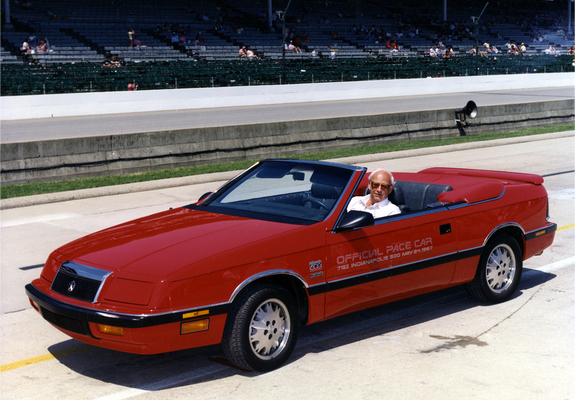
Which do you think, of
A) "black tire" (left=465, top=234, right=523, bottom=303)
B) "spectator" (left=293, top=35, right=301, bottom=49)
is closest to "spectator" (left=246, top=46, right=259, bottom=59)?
"spectator" (left=293, top=35, right=301, bottom=49)

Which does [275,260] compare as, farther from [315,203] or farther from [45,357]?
[45,357]

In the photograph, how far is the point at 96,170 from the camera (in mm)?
13875

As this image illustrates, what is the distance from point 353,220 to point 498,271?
75.2 inches

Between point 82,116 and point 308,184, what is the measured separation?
83.8 ft

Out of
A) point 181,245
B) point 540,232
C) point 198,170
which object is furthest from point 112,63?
point 181,245

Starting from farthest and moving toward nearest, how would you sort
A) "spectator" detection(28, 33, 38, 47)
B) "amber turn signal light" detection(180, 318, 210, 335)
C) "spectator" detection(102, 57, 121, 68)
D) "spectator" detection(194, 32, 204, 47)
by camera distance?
"spectator" detection(194, 32, 204, 47) < "spectator" detection(28, 33, 38, 47) < "spectator" detection(102, 57, 121, 68) < "amber turn signal light" detection(180, 318, 210, 335)

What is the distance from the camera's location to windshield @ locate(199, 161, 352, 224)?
5.23m

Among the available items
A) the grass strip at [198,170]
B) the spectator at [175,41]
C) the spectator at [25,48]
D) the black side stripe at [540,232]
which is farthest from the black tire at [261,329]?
the spectator at [175,41]

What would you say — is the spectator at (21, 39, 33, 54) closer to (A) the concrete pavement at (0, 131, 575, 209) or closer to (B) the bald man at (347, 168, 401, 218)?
(A) the concrete pavement at (0, 131, 575, 209)

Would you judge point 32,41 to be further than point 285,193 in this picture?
Yes

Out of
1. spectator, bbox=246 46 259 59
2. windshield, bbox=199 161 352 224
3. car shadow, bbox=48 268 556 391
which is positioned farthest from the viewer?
spectator, bbox=246 46 259 59

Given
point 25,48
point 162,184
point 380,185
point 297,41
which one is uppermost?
point 297,41

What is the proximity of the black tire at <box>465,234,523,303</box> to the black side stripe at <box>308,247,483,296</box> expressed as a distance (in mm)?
205

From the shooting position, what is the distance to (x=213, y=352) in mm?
5105
